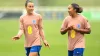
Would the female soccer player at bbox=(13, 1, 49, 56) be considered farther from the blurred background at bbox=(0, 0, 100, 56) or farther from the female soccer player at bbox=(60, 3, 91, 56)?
the blurred background at bbox=(0, 0, 100, 56)

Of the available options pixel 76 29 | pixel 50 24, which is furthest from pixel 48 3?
pixel 76 29

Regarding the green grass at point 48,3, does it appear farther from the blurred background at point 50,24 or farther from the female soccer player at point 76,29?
the female soccer player at point 76,29

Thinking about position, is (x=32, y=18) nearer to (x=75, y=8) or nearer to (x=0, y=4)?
(x=75, y=8)

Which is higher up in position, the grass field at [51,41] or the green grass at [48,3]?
the green grass at [48,3]

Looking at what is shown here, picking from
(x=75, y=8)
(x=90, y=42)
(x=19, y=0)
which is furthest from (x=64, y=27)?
(x=19, y=0)

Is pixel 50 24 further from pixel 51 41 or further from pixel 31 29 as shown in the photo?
pixel 31 29

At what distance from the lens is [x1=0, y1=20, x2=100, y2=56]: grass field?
1203 centimetres

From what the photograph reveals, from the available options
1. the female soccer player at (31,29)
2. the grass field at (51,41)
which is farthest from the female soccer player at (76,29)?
the grass field at (51,41)

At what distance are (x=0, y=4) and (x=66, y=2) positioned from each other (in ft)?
7.93

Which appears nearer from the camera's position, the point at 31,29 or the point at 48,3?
the point at 31,29

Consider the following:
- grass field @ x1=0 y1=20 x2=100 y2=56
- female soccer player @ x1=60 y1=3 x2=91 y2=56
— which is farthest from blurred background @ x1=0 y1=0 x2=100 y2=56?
female soccer player @ x1=60 y1=3 x2=91 y2=56

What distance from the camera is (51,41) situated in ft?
40.1

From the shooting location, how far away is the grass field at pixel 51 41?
39.5 ft

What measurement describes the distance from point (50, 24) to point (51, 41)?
Answer: 602 millimetres
